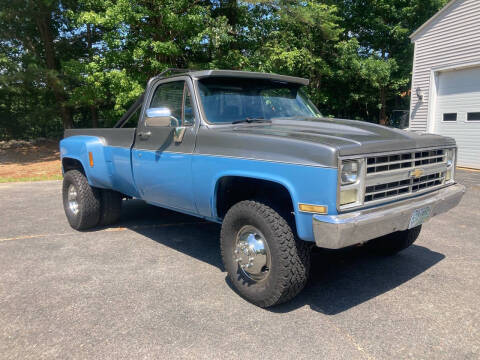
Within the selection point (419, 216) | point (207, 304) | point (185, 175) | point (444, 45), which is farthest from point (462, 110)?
A: point (207, 304)

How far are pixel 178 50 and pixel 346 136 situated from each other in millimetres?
10431

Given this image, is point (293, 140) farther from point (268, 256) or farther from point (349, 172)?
point (268, 256)

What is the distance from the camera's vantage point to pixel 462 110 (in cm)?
1193

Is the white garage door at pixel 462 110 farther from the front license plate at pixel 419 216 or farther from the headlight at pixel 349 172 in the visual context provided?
the headlight at pixel 349 172

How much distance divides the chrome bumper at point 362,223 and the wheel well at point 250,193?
499 millimetres

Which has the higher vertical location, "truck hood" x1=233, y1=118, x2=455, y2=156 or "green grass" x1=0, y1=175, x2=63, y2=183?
"truck hood" x1=233, y1=118, x2=455, y2=156

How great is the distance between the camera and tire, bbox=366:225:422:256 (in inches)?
169

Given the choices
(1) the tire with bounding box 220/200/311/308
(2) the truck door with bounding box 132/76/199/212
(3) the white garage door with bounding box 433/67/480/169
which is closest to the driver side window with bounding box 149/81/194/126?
(2) the truck door with bounding box 132/76/199/212

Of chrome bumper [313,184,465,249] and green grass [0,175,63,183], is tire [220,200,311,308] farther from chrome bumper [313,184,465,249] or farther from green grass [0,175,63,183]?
green grass [0,175,63,183]

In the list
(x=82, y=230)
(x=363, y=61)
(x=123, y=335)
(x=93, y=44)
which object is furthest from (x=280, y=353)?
(x=363, y=61)

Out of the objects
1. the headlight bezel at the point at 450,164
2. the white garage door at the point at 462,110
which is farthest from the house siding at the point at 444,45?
the headlight bezel at the point at 450,164

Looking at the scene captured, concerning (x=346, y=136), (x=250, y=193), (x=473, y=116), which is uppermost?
(x=473, y=116)

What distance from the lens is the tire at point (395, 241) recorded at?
14.1 ft

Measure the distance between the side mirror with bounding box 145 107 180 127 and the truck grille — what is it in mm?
1955
